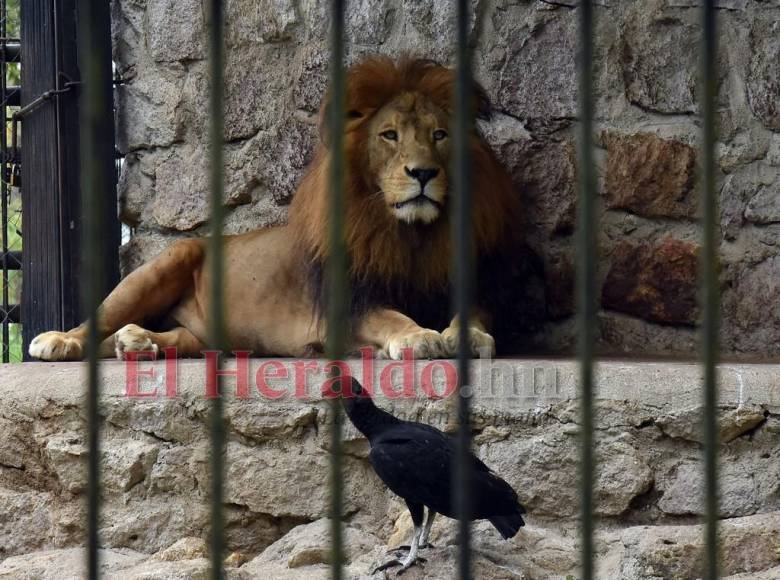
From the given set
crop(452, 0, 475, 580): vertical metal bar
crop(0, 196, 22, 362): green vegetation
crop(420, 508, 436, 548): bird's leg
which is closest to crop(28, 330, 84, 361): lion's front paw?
crop(0, 196, 22, 362): green vegetation

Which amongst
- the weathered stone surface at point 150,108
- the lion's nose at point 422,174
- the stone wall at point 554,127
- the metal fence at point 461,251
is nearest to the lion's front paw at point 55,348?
the stone wall at point 554,127

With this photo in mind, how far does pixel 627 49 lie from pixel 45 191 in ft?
7.38

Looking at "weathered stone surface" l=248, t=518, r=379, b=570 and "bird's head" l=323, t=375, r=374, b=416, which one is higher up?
"bird's head" l=323, t=375, r=374, b=416

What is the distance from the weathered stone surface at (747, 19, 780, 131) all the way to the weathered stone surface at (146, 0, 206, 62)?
2.04m

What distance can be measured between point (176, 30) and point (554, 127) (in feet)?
4.99

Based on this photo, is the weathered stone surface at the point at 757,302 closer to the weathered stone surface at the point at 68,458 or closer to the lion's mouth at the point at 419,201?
the lion's mouth at the point at 419,201

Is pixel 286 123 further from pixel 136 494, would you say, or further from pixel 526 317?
pixel 136 494

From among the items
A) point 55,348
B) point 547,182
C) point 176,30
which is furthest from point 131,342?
point 547,182

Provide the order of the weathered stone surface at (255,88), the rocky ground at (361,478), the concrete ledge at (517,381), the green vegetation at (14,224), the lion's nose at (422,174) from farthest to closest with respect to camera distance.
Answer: the green vegetation at (14,224) → the weathered stone surface at (255,88) → the lion's nose at (422,174) → the concrete ledge at (517,381) → the rocky ground at (361,478)

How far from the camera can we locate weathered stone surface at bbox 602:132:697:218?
420 cm

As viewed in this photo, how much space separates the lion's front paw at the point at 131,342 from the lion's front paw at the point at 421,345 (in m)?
0.91

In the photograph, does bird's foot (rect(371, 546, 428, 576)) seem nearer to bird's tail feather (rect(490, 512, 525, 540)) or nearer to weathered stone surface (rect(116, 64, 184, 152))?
bird's tail feather (rect(490, 512, 525, 540))

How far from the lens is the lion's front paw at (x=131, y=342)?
13.4 feet

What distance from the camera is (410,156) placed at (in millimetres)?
4035
